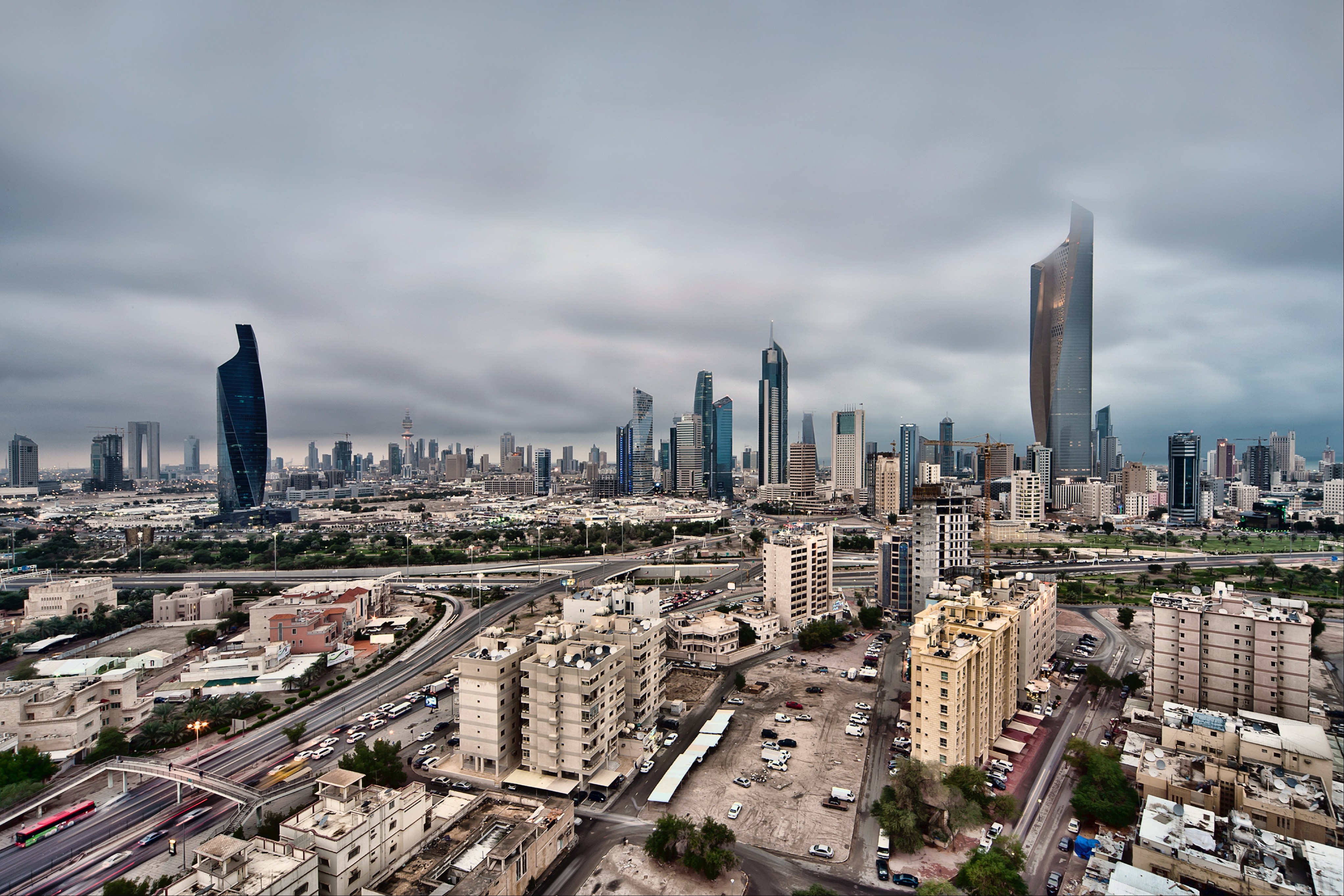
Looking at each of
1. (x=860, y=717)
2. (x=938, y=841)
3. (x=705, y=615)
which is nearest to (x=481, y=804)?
(x=938, y=841)

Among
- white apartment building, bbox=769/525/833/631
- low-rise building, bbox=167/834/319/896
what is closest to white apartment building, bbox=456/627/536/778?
low-rise building, bbox=167/834/319/896

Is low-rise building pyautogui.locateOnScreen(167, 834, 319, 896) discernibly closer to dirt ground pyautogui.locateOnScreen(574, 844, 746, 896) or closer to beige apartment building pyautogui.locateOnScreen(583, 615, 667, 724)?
dirt ground pyautogui.locateOnScreen(574, 844, 746, 896)

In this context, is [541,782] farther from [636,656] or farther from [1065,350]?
[1065,350]

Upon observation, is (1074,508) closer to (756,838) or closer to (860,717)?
(860,717)

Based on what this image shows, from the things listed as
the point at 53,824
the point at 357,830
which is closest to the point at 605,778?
the point at 357,830

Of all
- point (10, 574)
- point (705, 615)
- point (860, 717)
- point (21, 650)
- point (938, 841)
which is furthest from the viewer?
point (10, 574)

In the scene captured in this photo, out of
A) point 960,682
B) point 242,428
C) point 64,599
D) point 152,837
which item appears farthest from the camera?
point 242,428

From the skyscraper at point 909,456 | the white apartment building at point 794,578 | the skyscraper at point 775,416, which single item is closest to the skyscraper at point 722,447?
Answer: the skyscraper at point 775,416
